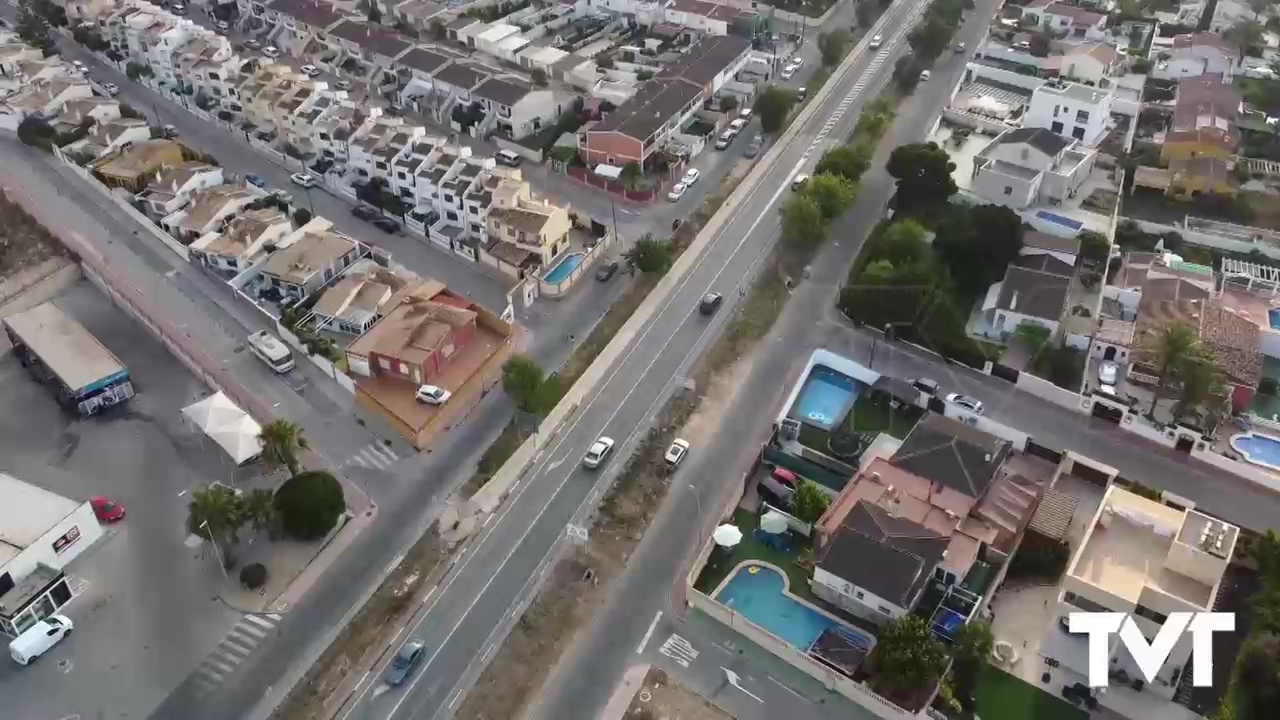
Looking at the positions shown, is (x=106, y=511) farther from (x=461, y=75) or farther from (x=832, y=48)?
(x=832, y=48)

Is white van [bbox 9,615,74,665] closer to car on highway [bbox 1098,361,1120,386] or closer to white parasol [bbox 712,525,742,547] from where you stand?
white parasol [bbox 712,525,742,547]

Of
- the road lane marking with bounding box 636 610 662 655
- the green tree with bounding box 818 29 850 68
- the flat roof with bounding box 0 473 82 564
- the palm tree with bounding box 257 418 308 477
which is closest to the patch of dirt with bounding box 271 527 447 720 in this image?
the palm tree with bounding box 257 418 308 477

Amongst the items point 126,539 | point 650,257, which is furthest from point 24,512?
point 650,257

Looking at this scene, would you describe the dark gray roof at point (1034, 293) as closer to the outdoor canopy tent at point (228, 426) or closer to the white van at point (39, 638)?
the outdoor canopy tent at point (228, 426)

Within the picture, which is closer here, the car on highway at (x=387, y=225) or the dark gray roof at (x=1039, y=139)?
the dark gray roof at (x=1039, y=139)

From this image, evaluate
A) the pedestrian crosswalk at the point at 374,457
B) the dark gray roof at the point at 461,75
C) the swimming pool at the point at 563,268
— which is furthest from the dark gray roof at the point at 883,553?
the dark gray roof at the point at 461,75

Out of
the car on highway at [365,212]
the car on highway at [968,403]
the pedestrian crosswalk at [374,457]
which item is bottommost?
the car on highway at [968,403]

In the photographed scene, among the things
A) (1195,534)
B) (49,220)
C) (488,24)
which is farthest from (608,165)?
(1195,534)
